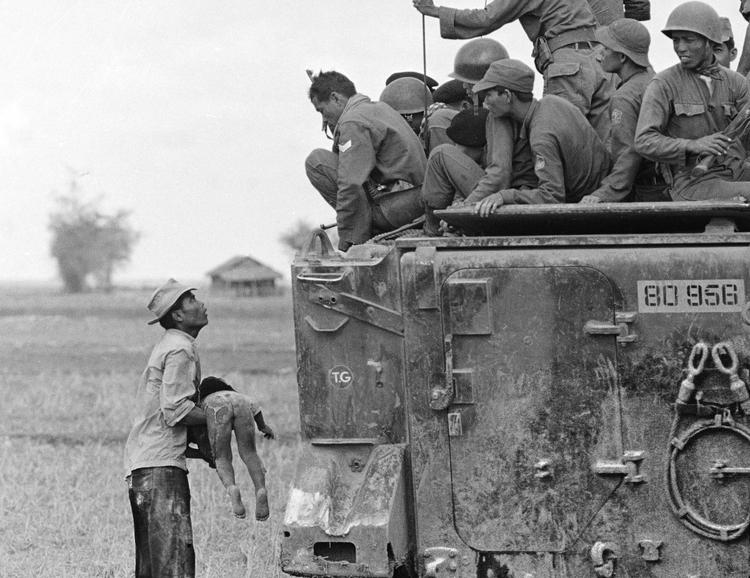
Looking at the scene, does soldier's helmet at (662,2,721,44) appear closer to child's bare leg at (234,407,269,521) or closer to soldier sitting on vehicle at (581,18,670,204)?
soldier sitting on vehicle at (581,18,670,204)

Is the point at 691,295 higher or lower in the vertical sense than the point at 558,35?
lower

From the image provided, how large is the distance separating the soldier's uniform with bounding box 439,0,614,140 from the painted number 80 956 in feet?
7.13

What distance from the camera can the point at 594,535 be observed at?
5.19 m

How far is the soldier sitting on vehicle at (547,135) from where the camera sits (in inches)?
240

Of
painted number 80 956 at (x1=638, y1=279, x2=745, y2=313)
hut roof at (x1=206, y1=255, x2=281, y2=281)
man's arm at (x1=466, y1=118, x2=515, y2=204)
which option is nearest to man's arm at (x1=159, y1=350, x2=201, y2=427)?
man's arm at (x1=466, y1=118, x2=515, y2=204)

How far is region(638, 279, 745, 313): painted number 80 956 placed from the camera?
5.07m

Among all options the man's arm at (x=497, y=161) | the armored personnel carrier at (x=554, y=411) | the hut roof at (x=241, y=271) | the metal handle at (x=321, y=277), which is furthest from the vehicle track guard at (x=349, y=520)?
the hut roof at (x=241, y=271)

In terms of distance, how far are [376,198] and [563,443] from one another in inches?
102

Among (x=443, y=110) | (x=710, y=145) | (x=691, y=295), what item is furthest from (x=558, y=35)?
(x=691, y=295)

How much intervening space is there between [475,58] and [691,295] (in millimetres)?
3101

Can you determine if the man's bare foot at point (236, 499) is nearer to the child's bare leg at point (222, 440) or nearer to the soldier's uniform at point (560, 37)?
the child's bare leg at point (222, 440)

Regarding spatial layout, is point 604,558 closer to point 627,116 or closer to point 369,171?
point 627,116

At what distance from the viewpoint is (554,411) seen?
5.21m

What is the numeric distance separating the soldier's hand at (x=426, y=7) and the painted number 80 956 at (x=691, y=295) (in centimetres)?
271
